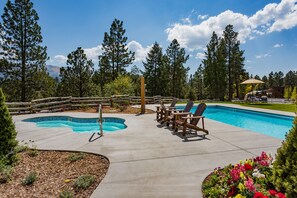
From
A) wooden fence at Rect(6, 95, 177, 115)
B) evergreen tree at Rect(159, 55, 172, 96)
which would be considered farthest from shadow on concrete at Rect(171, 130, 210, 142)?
evergreen tree at Rect(159, 55, 172, 96)

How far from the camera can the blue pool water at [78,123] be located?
8.98m

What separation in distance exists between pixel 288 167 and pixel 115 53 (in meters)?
23.7

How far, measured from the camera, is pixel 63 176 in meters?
3.33

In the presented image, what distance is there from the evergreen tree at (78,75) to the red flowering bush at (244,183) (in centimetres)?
2080

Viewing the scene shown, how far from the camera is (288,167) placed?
6.51 ft

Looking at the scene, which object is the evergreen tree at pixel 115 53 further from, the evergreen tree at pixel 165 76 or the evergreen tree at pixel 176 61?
the evergreen tree at pixel 176 61

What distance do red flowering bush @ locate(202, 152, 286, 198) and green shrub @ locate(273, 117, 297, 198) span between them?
0.13 meters

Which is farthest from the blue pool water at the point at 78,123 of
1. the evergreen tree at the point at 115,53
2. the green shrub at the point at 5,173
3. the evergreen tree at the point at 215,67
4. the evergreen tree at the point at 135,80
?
the evergreen tree at the point at 215,67

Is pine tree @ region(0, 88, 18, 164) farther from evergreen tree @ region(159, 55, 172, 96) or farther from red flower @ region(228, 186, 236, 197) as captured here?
evergreen tree @ region(159, 55, 172, 96)

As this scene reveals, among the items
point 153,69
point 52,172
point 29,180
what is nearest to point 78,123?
point 52,172

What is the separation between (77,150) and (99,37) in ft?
70.0

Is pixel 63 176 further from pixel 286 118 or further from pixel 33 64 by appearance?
pixel 33 64

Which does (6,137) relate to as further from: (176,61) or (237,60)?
(237,60)

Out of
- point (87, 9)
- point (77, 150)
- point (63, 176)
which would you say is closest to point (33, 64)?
point (87, 9)
